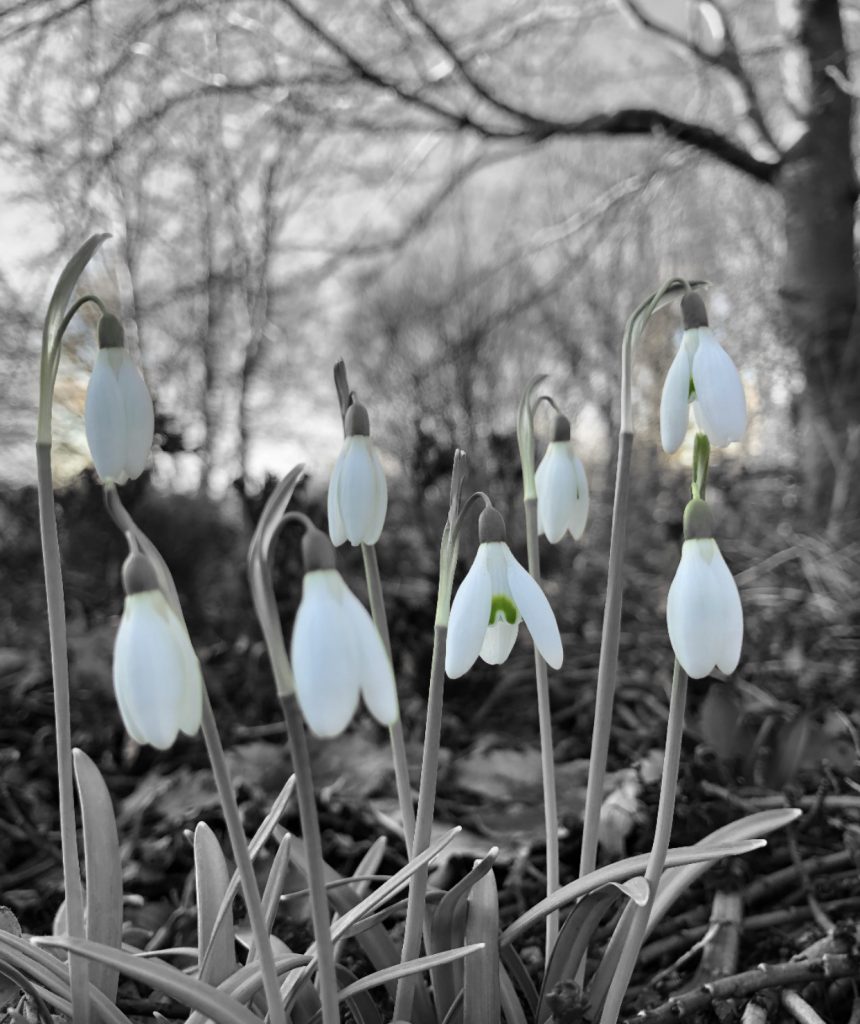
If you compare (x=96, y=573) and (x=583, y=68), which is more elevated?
(x=583, y=68)

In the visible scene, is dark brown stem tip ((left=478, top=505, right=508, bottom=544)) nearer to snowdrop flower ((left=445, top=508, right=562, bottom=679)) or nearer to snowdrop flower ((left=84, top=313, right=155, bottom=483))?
snowdrop flower ((left=445, top=508, right=562, bottom=679))

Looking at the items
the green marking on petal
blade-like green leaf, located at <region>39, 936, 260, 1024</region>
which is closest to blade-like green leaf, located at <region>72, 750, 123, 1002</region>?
blade-like green leaf, located at <region>39, 936, 260, 1024</region>

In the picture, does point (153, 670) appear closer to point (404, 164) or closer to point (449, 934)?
point (449, 934)

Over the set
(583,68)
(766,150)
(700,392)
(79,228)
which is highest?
(583,68)

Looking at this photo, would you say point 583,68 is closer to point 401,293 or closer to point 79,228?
point 401,293

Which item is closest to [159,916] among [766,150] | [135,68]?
[135,68]

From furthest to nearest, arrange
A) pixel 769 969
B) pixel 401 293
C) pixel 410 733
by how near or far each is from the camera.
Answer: pixel 401 293 < pixel 410 733 < pixel 769 969

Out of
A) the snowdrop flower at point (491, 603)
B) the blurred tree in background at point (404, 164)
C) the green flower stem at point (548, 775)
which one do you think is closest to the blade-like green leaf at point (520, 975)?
the green flower stem at point (548, 775)
